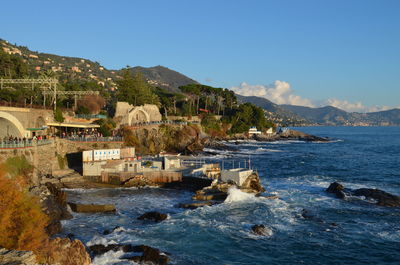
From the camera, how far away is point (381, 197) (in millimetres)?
36281

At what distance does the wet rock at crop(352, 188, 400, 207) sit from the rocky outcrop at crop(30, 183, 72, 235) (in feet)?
102

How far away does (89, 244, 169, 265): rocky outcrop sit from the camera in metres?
20.3

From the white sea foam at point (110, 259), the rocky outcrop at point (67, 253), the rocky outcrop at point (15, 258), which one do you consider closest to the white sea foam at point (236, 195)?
the white sea foam at point (110, 259)

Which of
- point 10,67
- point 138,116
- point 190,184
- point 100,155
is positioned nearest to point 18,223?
point 190,184

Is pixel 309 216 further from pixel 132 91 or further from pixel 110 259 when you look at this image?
pixel 132 91

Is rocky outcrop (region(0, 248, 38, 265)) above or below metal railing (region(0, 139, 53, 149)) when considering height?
below

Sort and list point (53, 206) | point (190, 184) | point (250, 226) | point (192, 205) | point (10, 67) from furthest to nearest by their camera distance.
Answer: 1. point (10, 67)
2. point (190, 184)
3. point (192, 205)
4. point (53, 206)
5. point (250, 226)

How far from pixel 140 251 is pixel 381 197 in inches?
1090

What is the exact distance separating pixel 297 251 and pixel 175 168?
25.1m

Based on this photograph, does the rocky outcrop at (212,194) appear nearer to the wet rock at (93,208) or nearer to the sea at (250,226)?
the sea at (250,226)

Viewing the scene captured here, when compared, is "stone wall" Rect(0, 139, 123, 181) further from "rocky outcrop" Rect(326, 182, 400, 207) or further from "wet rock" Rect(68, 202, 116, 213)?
"rocky outcrop" Rect(326, 182, 400, 207)

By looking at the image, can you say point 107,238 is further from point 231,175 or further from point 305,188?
point 305,188

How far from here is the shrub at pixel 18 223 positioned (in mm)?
17438

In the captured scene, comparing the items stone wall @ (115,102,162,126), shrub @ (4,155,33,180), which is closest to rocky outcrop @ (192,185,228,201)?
shrub @ (4,155,33,180)
